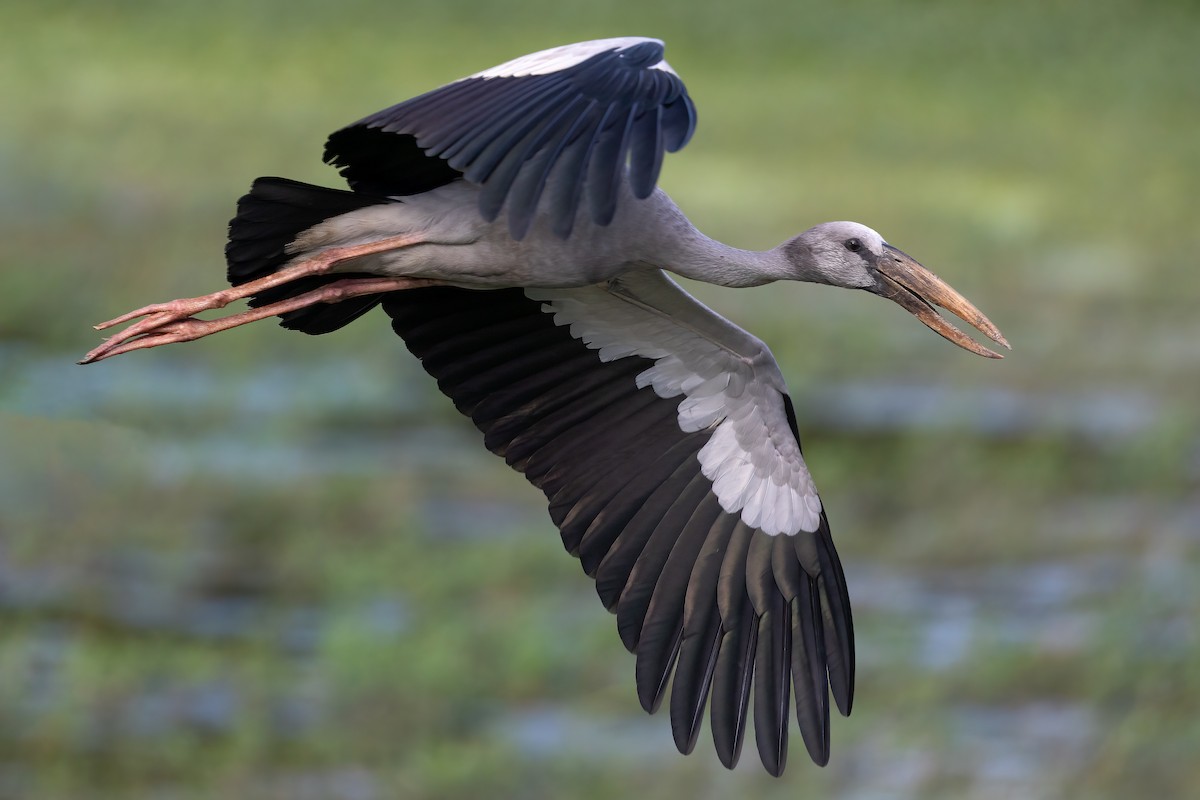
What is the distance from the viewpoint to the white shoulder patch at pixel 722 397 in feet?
21.0

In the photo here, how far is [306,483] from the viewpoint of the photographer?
37.7ft

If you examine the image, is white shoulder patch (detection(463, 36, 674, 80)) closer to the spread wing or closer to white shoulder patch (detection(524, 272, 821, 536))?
the spread wing

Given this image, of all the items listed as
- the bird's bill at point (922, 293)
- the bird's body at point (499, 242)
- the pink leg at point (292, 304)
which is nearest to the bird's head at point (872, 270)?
the bird's bill at point (922, 293)

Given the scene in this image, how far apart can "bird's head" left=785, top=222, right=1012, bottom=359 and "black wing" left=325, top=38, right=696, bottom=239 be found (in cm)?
92

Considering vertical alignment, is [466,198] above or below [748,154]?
below

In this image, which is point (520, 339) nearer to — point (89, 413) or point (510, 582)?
point (510, 582)

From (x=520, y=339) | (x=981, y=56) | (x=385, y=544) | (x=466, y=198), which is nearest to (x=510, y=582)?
(x=385, y=544)

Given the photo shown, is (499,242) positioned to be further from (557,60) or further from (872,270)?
(872,270)

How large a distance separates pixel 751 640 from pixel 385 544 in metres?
4.83

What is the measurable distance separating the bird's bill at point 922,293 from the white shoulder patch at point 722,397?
510 mm

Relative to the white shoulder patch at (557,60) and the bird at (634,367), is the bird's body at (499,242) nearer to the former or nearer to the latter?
the bird at (634,367)

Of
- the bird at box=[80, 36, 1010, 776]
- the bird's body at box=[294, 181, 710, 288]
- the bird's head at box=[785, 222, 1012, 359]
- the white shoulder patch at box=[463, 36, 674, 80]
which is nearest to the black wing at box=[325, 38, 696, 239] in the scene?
the white shoulder patch at box=[463, 36, 674, 80]

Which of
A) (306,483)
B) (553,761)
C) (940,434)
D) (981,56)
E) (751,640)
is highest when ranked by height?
(981,56)

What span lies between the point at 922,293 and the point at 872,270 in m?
0.16
